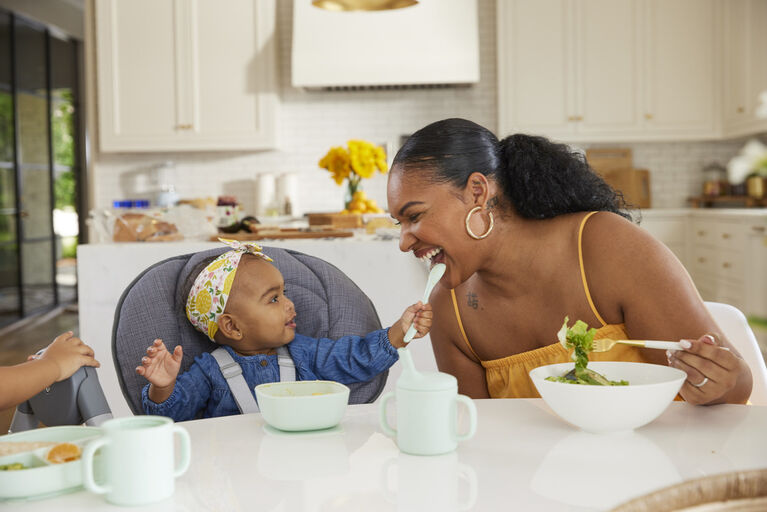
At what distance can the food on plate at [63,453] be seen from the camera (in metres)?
0.90

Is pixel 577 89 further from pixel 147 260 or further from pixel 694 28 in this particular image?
pixel 147 260

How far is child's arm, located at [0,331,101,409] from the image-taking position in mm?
1168

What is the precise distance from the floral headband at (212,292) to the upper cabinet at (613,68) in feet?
14.0

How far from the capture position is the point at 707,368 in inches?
45.1

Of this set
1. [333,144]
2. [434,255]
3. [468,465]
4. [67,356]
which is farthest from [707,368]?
[333,144]

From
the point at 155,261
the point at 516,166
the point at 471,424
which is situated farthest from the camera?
the point at 155,261

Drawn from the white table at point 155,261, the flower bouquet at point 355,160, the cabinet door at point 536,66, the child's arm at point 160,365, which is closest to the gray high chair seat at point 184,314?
the child's arm at point 160,365

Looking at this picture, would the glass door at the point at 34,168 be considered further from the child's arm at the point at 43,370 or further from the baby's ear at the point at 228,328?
the child's arm at the point at 43,370

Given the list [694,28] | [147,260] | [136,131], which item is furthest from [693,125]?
[147,260]

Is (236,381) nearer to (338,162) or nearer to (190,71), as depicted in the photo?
(338,162)

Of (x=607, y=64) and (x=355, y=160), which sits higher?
(x=607, y=64)

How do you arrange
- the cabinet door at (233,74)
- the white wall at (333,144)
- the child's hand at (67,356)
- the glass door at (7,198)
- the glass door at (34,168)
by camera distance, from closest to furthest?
the child's hand at (67,356)
the cabinet door at (233,74)
the white wall at (333,144)
the glass door at (7,198)
the glass door at (34,168)

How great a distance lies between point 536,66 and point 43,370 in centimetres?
499

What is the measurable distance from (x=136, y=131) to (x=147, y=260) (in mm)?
3940
